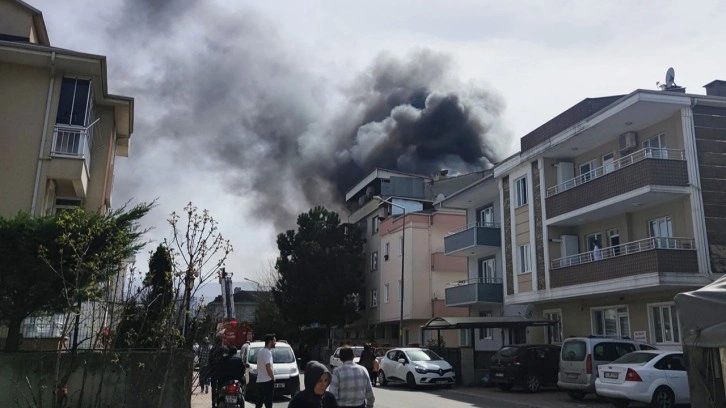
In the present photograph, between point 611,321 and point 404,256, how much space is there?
19.1 metres

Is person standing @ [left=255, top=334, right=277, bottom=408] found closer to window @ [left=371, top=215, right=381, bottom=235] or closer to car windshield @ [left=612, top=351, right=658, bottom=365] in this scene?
car windshield @ [left=612, top=351, right=658, bottom=365]

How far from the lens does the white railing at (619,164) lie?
21.2 meters

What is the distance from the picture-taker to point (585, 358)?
719 inches

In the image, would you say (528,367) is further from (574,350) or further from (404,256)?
(404,256)

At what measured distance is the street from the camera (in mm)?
17438

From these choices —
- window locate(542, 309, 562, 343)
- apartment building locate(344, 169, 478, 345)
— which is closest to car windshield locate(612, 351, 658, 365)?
window locate(542, 309, 562, 343)

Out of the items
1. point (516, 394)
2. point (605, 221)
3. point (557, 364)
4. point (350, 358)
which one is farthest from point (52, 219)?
point (605, 221)

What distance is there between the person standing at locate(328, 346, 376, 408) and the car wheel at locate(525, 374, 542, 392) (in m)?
15.6

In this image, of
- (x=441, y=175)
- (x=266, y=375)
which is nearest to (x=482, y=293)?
(x=266, y=375)

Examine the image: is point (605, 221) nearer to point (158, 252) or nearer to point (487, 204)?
point (487, 204)

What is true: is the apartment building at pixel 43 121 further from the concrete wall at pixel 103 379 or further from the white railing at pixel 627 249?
the white railing at pixel 627 249

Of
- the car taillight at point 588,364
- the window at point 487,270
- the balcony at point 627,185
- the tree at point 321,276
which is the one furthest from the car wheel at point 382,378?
the tree at point 321,276

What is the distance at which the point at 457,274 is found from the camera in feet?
140

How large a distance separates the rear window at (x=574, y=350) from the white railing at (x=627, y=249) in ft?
13.0
